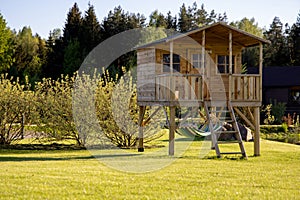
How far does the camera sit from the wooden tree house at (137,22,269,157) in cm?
1617

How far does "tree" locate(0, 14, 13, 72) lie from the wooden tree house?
3710 cm

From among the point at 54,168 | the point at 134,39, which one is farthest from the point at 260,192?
the point at 134,39

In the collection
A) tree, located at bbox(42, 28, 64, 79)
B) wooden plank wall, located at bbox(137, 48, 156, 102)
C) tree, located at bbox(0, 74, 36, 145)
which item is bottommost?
tree, located at bbox(0, 74, 36, 145)

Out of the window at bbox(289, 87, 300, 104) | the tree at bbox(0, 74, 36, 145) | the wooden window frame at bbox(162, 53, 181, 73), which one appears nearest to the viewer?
the wooden window frame at bbox(162, 53, 181, 73)

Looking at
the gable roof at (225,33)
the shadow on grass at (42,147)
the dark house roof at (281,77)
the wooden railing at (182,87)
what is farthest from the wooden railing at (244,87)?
the dark house roof at (281,77)

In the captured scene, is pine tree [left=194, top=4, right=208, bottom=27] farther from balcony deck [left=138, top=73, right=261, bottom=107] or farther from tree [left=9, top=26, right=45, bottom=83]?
balcony deck [left=138, top=73, right=261, bottom=107]

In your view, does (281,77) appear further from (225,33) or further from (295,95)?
(225,33)

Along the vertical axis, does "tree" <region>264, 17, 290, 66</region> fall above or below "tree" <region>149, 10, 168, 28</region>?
below

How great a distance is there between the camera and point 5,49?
53.9 metres

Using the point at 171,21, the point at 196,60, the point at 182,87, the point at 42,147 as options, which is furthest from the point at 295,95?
the point at 171,21

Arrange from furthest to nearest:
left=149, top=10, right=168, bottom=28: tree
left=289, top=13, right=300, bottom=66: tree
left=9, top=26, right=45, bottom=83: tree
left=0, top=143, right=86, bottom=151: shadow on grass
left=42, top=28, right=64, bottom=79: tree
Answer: left=149, top=10, right=168, bottom=28: tree
left=289, top=13, right=300, bottom=66: tree
left=9, top=26, right=45, bottom=83: tree
left=42, top=28, right=64, bottom=79: tree
left=0, top=143, right=86, bottom=151: shadow on grass

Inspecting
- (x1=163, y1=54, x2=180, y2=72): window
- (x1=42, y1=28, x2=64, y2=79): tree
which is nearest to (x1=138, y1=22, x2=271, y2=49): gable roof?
(x1=163, y1=54, x2=180, y2=72): window

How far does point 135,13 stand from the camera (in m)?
57.3

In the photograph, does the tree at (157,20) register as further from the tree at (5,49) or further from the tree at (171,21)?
the tree at (5,49)
